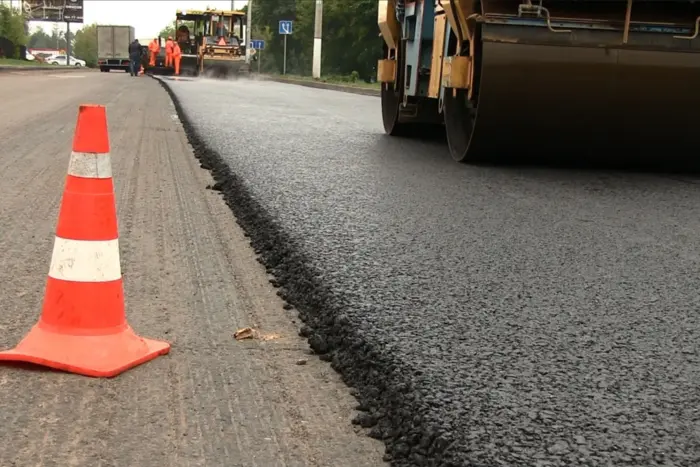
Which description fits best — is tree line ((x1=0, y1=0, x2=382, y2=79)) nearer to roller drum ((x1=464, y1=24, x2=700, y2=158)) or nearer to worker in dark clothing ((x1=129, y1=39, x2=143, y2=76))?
worker in dark clothing ((x1=129, y1=39, x2=143, y2=76))

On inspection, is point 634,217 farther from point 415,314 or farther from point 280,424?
point 280,424

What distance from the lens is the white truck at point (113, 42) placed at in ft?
162

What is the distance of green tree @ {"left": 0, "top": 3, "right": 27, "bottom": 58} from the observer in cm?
6506

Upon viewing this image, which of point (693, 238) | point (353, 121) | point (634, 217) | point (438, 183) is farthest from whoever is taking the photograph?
point (353, 121)

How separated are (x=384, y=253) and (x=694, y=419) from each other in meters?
1.86

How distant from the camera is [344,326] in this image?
288cm

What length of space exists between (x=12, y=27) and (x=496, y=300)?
232 ft

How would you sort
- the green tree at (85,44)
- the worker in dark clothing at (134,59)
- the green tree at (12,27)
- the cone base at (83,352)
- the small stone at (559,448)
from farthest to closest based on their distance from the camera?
1. the green tree at (85,44)
2. the green tree at (12,27)
3. the worker in dark clothing at (134,59)
4. the cone base at (83,352)
5. the small stone at (559,448)

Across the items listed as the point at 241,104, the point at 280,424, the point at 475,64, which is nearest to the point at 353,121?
the point at 241,104

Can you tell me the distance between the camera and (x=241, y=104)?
564 inches

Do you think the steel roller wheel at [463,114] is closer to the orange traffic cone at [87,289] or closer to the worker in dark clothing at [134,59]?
the orange traffic cone at [87,289]

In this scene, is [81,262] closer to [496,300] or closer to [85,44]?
[496,300]

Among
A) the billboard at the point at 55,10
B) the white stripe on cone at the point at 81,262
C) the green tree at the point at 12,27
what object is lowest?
the white stripe on cone at the point at 81,262

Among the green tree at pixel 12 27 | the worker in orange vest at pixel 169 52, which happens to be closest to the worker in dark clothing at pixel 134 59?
the worker in orange vest at pixel 169 52
